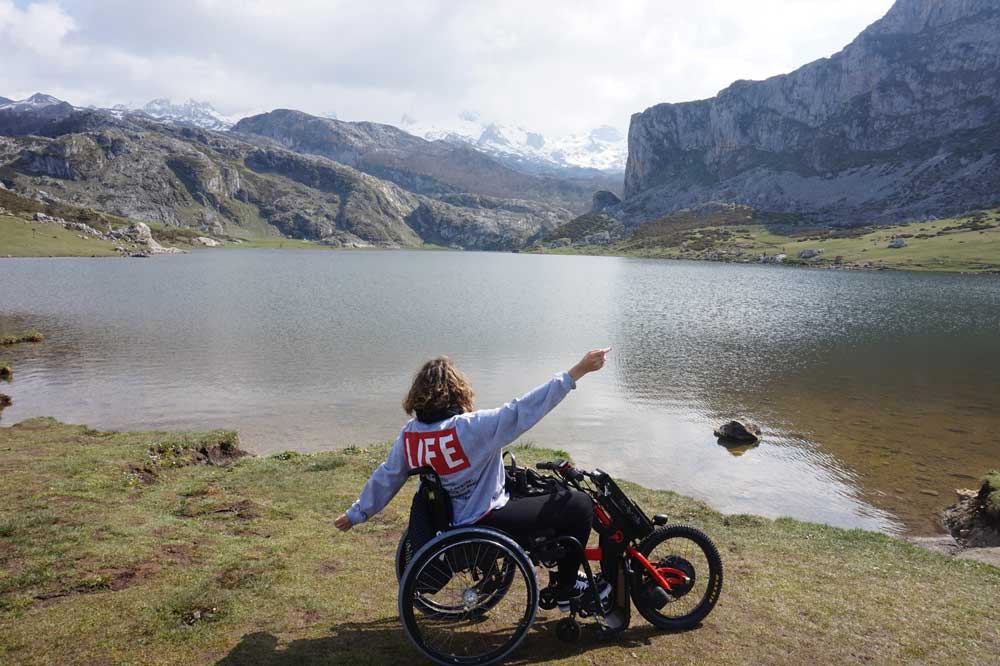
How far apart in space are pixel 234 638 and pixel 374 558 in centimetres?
344

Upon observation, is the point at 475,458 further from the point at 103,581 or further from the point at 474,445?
the point at 103,581

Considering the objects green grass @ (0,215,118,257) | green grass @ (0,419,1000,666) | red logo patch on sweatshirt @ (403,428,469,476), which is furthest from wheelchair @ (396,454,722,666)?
green grass @ (0,215,118,257)

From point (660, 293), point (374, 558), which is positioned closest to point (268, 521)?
point (374, 558)

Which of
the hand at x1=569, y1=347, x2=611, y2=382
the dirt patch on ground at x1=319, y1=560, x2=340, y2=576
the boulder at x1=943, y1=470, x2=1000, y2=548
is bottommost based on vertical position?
the boulder at x1=943, y1=470, x2=1000, y2=548

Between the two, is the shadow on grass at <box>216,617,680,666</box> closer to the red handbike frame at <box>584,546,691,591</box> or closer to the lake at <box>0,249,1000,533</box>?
the red handbike frame at <box>584,546,691,591</box>

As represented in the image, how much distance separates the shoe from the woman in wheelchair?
0.09 feet

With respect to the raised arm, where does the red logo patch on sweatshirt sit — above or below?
below

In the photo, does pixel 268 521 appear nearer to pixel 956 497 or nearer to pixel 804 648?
pixel 804 648

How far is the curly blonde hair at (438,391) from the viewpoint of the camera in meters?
6.24

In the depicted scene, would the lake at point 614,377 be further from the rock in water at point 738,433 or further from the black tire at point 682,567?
the black tire at point 682,567

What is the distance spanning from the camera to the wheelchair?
623 cm

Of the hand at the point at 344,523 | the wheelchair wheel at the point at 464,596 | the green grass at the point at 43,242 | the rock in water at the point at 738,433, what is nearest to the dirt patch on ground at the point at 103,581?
the hand at the point at 344,523

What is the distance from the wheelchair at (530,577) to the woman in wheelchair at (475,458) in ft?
0.50

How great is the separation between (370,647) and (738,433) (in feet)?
77.8
